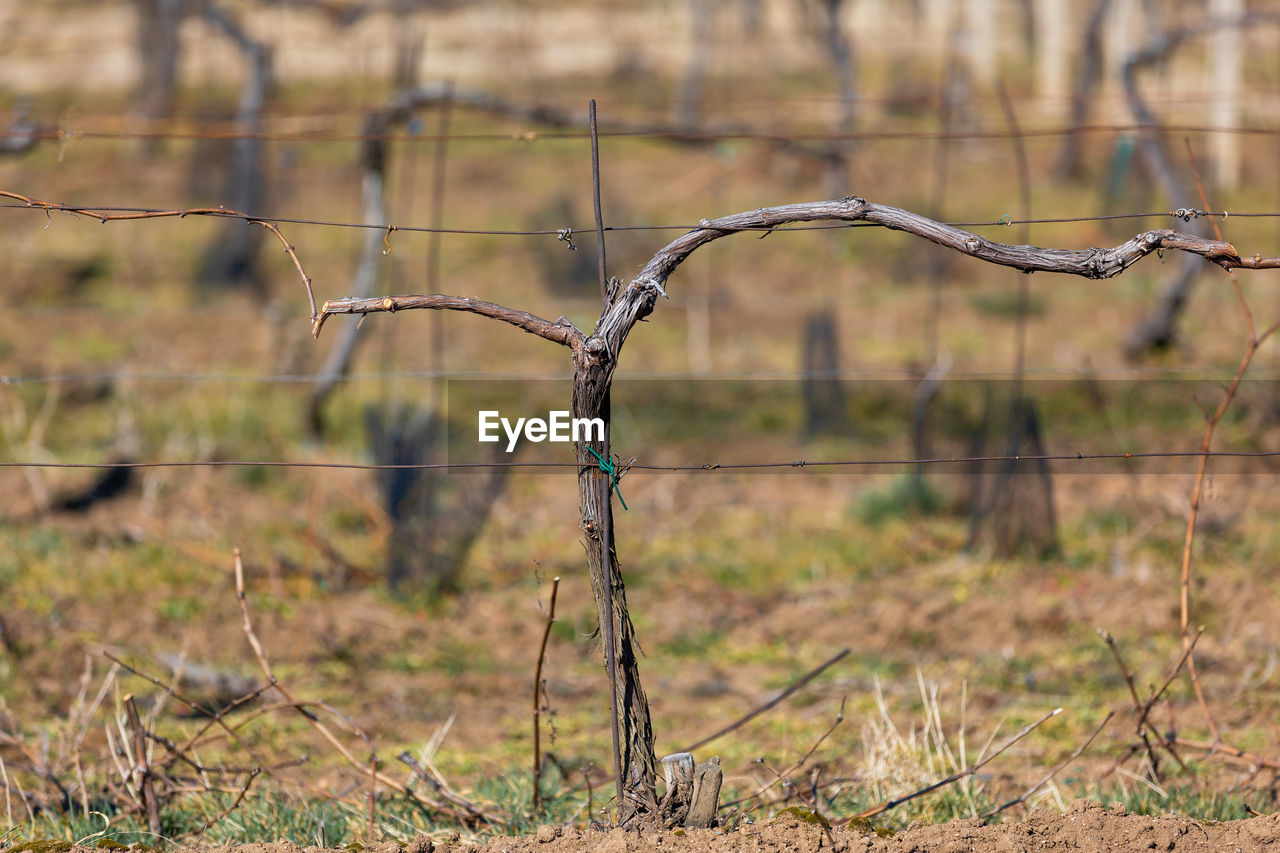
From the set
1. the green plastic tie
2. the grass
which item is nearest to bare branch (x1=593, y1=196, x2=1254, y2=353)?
the green plastic tie

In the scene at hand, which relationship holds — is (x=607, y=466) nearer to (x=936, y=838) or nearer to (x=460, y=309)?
(x=460, y=309)

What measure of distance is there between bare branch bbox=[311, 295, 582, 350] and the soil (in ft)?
3.56

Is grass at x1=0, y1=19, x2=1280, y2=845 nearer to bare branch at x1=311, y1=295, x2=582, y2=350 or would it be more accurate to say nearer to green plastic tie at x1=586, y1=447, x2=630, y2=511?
green plastic tie at x1=586, y1=447, x2=630, y2=511

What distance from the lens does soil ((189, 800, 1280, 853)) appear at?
8.39ft

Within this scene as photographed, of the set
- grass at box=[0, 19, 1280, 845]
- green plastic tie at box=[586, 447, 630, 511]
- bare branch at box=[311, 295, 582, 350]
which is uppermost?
bare branch at box=[311, 295, 582, 350]

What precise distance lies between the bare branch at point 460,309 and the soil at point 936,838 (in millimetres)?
1086

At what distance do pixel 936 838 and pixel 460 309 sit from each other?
1558 millimetres

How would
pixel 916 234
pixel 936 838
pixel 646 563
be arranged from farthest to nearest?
pixel 646 563 < pixel 936 838 < pixel 916 234

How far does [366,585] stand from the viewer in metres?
6.06

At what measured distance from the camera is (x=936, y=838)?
2.62 meters

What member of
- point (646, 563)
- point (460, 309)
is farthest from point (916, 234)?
point (646, 563)

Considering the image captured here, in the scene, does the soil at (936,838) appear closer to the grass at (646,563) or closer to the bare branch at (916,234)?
the grass at (646,563)

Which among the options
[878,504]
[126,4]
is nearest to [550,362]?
[878,504]

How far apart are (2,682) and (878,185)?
13.1 meters
